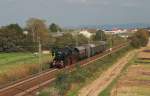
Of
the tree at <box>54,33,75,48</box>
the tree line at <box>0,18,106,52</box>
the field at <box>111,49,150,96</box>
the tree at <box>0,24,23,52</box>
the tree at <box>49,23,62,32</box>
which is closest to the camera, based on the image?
the field at <box>111,49,150,96</box>

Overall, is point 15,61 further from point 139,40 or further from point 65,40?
point 139,40

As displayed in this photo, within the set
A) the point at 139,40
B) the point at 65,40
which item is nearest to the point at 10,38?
the point at 65,40

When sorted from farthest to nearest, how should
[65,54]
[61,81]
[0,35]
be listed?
1. [0,35]
2. [65,54]
3. [61,81]

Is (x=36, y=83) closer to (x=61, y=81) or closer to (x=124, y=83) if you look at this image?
(x=61, y=81)

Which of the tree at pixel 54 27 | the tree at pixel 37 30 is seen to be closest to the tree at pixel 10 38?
the tree at pixel 37 30

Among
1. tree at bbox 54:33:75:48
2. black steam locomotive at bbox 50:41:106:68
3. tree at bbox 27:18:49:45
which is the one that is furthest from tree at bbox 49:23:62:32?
black steam locomotive at bbox 50:41:106:68

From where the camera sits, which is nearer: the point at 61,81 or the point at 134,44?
the point at 61,81

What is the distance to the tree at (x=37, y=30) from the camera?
114m

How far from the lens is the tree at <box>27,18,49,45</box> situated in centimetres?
11441

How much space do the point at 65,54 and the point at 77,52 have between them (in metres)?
7.41

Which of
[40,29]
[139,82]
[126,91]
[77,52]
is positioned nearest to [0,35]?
[40,29]

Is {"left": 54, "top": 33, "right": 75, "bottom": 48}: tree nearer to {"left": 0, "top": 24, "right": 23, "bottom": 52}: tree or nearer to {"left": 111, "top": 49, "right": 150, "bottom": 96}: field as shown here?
{"left": 0, "top": 24, "right": 23, "bottom": 52}: tree

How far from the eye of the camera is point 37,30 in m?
122

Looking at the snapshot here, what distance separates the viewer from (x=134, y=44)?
13088 centimetres
